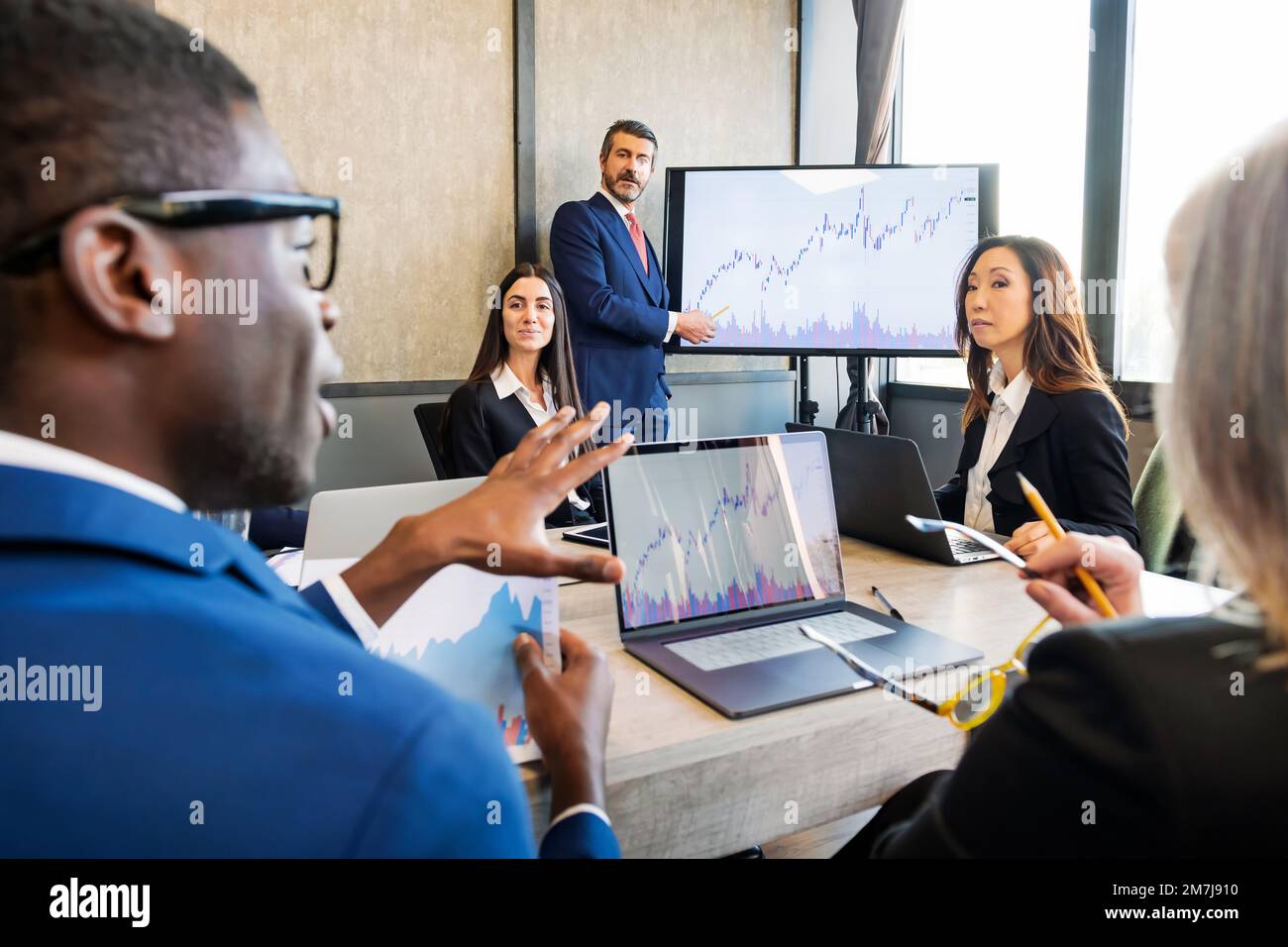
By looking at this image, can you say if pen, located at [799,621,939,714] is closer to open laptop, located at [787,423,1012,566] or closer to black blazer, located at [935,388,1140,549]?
open laptop, located at [787,423,1012,566]

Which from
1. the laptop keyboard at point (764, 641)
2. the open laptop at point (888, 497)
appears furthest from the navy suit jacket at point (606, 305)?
the laptop keyboard at point (764, 641)

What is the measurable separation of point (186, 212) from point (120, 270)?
0.05 m

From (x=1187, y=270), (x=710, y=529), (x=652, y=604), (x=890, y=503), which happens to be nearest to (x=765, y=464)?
(x=710, y=529)

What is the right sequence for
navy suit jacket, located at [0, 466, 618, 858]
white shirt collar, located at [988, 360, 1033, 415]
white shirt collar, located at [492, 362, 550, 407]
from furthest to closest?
white shirt collar, located at [492, 362, 550, 407] → white shirt collar, located at [988, 360, 1033, 415] → navy suit jacket, located at [0, 466, 618, 858]

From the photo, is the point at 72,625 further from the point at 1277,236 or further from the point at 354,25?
the point at 354,25

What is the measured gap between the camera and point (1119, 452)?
6.28 feet

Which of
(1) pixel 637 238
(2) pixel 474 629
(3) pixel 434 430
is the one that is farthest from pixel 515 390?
(2) pixel 474 629

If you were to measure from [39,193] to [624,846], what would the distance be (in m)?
0.72

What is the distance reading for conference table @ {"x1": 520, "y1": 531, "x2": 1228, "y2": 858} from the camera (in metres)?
0.89

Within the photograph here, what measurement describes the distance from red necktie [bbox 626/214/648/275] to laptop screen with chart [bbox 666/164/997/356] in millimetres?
100

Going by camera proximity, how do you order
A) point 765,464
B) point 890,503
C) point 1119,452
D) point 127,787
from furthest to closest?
point 1119,452, point 890,503, point 765,464, point 127,787

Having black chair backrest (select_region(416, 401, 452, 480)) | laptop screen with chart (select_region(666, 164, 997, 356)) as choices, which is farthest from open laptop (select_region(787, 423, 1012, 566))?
laptop screen with chart (select_region(666, 164, 997, 356))

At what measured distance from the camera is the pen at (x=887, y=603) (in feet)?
4.41

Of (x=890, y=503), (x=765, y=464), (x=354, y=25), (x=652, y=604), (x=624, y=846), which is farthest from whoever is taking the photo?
(x=354, y=25)
